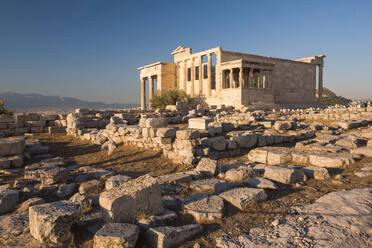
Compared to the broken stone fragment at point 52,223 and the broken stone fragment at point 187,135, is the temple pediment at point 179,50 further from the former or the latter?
the broken stone fragment at point 52,223

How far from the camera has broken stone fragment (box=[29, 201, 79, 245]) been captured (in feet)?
9.03

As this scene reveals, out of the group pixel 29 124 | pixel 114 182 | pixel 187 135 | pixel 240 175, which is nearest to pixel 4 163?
pixel 114 182

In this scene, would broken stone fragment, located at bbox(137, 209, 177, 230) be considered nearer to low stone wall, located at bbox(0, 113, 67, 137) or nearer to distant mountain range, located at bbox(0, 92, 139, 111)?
low stone wall, located at bbox(0, 113, 67, 137)

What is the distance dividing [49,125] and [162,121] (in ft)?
35.4

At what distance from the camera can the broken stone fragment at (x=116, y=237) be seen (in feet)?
8.16

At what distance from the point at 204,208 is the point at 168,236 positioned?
33.9 inches

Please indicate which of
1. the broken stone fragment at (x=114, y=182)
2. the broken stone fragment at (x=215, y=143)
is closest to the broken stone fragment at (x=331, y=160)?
the broken stone fragment at (x=215, y=143)

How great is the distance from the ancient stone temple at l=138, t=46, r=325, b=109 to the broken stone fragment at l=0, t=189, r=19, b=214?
23.0 metres

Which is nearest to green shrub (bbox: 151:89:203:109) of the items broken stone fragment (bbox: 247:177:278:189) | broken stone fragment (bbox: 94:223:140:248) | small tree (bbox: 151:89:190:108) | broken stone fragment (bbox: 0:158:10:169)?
small tree (bbox: 151:89:190:108)

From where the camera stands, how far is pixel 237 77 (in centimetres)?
3153

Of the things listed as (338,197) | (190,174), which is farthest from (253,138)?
(338,197)

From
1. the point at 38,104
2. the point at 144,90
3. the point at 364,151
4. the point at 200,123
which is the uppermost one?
the point at 38,104

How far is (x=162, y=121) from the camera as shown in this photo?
8688mm

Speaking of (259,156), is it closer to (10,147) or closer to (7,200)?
(7,200)
